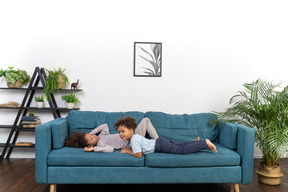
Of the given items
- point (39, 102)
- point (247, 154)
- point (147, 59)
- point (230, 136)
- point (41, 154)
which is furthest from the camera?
point (147, 59)

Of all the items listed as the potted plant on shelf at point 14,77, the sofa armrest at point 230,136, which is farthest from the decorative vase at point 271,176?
the potted plant on shelf at point 14,77

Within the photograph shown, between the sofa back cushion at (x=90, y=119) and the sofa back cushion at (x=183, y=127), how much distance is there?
239 mm

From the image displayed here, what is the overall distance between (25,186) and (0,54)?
214cm

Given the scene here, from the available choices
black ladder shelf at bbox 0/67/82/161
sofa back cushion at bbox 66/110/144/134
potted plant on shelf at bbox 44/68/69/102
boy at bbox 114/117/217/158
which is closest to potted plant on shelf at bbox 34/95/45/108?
black ladder shelf at bbox 0/67/82/161

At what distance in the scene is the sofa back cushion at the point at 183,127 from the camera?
9.89 feet

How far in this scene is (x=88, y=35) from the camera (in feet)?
12.5

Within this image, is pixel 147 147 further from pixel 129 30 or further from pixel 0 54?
pixel 0 54

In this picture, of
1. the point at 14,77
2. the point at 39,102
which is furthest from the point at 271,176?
the point at 14,77

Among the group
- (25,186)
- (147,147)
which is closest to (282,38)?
(147,147)

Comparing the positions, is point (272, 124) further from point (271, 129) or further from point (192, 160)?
point (192, 160)

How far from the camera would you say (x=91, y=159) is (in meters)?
2.40

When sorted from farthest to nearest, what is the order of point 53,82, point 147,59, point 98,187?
1. point 147,59
2. point 53,82
3. point 98,187

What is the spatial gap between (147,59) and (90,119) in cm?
133

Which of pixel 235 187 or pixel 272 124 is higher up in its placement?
pixel 272 124
